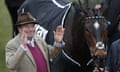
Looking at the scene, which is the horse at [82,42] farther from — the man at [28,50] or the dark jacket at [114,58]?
the man at [28,50]

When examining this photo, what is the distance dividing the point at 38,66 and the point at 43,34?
5.53 feet

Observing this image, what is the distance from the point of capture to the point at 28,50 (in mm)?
7055

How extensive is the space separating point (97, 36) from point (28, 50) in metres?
0.86

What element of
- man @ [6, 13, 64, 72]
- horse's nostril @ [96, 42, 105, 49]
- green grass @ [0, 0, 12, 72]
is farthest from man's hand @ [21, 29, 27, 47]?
green grass @ [0, 0, 12, 72]

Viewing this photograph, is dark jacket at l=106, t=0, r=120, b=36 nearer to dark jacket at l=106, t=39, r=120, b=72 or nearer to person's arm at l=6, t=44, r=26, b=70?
dark jacket at l=106, t=39, r=120, b=72

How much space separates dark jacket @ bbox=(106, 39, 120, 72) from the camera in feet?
24.9

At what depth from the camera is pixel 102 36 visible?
23.8ft

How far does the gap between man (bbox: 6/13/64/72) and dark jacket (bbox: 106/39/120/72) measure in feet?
2.71

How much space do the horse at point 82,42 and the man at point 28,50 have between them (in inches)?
16.7

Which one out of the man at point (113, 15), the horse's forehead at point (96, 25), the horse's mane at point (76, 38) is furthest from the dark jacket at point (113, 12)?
the horse's forehead at point (96, 25)

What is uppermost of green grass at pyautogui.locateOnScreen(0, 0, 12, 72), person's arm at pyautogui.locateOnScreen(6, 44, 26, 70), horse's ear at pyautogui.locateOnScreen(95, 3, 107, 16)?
horse's ear at pyautogui.locateOnScreen(95, 3, 107, 16)

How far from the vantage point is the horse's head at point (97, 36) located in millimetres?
7113

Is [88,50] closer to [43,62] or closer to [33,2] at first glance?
[43,62]

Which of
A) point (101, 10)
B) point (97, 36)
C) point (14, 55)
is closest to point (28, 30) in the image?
point (14, 55)
